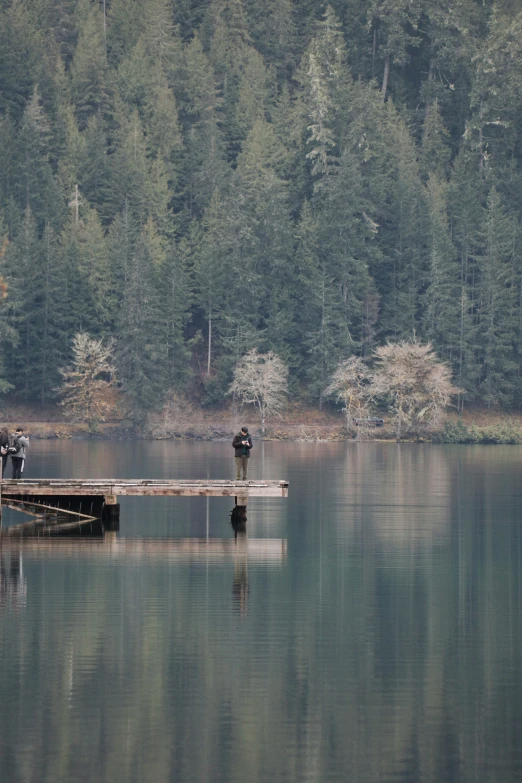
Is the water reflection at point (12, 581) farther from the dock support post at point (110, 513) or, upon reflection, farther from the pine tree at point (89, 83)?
the pine tree at point (89, 83)

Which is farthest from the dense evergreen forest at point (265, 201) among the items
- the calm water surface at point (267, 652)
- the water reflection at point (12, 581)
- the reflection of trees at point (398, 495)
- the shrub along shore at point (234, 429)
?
the water reflection at point (12, 581)

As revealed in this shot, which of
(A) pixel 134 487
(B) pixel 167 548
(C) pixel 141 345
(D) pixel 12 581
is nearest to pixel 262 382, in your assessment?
(C) pixel 141 345

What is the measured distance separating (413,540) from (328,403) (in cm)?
7765

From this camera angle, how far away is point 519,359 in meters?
124

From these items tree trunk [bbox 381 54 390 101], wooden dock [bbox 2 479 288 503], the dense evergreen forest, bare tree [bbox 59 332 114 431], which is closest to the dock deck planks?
wooden dock [bbox 2 479 288 503]

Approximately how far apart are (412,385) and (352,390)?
4119mm

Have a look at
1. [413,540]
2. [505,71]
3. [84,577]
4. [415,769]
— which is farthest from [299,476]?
[505,71]

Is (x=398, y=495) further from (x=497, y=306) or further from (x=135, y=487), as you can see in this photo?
(x=497, y=306)

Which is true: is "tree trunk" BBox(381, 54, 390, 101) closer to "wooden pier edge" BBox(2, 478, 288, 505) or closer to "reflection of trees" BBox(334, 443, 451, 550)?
"reflection of trees" BBox(334, 443, 451, 550)

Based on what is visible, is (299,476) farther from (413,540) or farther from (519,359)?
(519,359)

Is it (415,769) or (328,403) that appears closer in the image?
(415,769)

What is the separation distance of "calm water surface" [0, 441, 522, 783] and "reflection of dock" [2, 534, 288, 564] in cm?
10

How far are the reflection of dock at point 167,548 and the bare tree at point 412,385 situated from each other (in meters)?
70.1

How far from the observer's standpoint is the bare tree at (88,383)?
367ft
